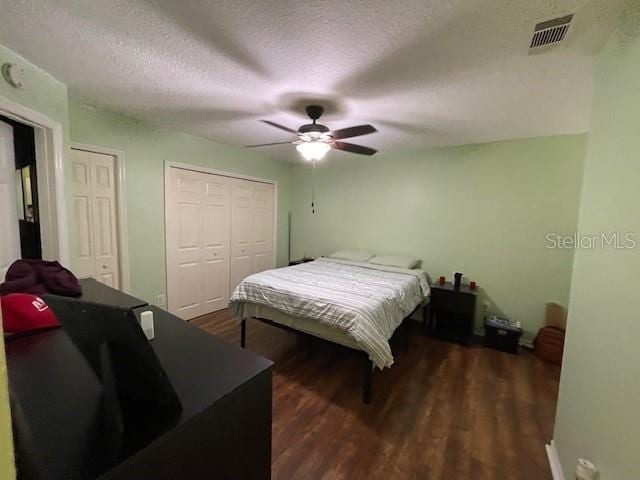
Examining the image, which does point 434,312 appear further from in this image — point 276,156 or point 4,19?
point 4,19

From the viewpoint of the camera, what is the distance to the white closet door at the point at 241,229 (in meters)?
3.97

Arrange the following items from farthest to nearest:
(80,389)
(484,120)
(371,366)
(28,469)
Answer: (484,120)
(371,366)
(80,389)
(28,469)

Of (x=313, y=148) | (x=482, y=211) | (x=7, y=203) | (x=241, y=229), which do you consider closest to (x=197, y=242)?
(x=241, y=229)

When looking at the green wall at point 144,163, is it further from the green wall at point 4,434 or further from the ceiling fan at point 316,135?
the green wall at point 4,434

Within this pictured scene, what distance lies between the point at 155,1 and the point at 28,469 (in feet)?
5.67

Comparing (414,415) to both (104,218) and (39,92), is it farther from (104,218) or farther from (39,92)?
(39,92)

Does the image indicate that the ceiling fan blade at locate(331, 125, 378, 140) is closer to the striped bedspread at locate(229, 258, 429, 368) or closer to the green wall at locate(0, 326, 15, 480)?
the striped bedspread at locate(229, 258, 429, 368)

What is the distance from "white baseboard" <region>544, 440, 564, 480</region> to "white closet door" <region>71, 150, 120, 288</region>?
380 cm

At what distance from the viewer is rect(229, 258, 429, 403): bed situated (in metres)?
2.02

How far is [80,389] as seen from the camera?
0.74 meters

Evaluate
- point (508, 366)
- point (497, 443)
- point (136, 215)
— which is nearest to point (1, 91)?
point (136, 215)

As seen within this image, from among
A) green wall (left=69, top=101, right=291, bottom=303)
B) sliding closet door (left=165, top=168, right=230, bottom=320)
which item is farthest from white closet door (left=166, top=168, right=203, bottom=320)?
green wall (left=69, top=101, right=291, bottom=303)

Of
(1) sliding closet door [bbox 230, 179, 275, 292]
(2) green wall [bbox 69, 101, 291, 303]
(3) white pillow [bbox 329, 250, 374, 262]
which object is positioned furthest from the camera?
(1) sliding closet door [bbox 230, 179, 275, 292]

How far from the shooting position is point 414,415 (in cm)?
194
